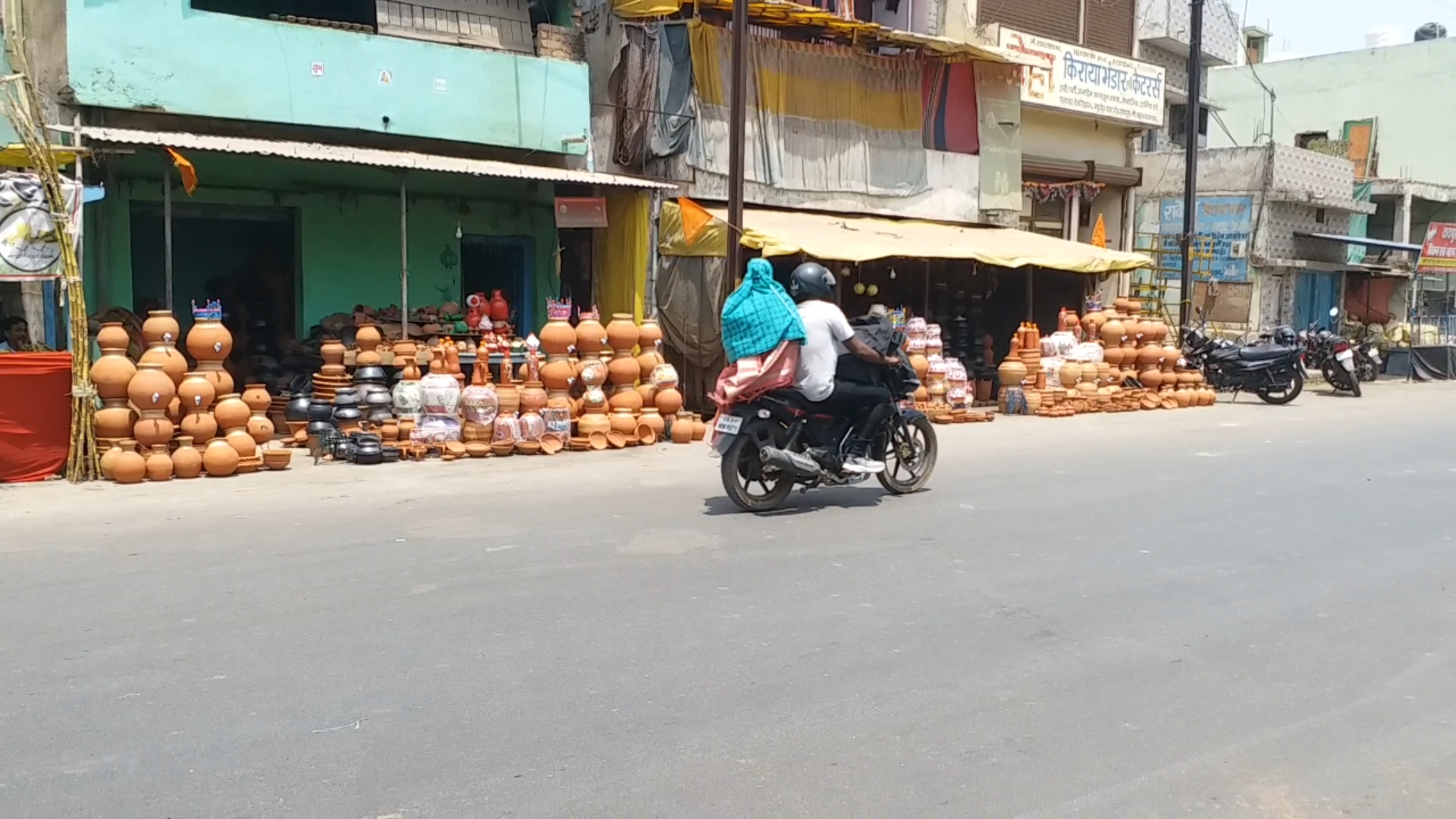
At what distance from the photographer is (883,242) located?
15.3m

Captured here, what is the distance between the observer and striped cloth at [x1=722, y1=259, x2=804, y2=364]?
788 cm

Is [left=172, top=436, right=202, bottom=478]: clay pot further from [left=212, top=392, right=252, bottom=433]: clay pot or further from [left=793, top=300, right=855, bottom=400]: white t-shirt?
[left=793, top=300, right=855, bottom=400]: white t-shirt

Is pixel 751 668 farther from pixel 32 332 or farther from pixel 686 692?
pixel 32 332

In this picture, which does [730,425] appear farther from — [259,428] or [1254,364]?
[1254,364]

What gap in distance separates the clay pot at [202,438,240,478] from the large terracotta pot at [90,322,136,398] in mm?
774

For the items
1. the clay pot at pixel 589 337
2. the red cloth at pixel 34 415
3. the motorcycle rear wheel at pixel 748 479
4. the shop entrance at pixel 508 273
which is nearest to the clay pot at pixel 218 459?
the red cloth at pixel 34 415

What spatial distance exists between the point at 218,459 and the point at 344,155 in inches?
131

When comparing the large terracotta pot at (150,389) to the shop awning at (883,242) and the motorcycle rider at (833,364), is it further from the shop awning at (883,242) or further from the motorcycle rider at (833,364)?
the shop awning at (883,242)

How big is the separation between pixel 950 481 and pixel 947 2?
12265mm

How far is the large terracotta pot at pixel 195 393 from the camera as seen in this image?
963 centimetres

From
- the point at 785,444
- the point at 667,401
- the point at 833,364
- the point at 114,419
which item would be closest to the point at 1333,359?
the point at 667,401

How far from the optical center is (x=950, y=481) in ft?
31.7

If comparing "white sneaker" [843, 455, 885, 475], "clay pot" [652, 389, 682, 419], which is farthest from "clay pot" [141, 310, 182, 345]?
"white sneaker" [843, 455, 885, 475]

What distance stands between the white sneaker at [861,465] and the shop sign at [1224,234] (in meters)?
21.7
